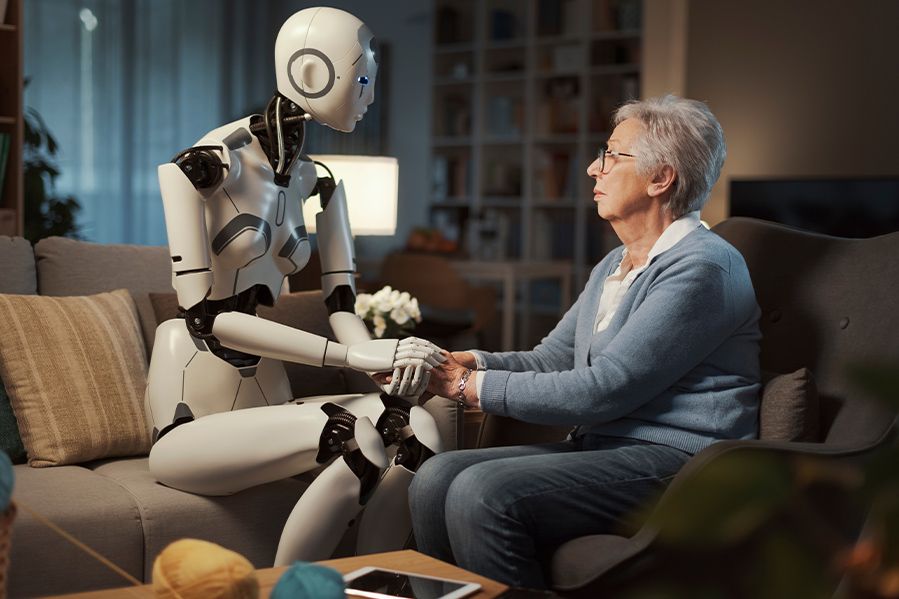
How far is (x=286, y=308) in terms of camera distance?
7.88ft

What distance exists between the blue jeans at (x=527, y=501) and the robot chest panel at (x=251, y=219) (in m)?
0.52

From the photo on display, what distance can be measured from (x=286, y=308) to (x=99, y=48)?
448 centimetres

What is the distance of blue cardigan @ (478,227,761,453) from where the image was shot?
5.55ft

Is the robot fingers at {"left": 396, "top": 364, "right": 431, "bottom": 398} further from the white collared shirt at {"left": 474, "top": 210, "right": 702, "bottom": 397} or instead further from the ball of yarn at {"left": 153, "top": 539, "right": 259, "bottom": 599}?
the ball of yarn at {"left": 153, "top": 539, "right": 259, "bottom": 599}

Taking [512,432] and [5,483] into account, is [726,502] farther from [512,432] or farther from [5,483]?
[512,432]

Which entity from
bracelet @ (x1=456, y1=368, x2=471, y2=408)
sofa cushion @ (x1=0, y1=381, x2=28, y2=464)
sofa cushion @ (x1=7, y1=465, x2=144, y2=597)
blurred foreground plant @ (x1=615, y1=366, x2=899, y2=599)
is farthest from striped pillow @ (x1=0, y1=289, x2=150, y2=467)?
blurred foreground plant @ (x1=615, y1=366, x2=899, y2=599)

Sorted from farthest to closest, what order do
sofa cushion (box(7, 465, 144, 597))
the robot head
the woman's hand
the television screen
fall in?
the television screen
the robot head
the woman's hand
sofa cushion (box(7, 465, 144, 597))

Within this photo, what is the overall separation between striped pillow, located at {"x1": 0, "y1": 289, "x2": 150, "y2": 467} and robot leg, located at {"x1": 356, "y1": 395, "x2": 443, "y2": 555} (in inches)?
22.6

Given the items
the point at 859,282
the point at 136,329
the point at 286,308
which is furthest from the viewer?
the point at 286,308

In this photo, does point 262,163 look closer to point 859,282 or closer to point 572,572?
point 572,572

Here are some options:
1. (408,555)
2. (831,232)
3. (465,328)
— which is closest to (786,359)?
(408,555)

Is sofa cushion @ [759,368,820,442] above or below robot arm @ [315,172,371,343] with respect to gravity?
below

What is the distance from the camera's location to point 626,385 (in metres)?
1.69

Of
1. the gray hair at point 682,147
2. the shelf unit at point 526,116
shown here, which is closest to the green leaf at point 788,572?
the gray hair at point 682,147
